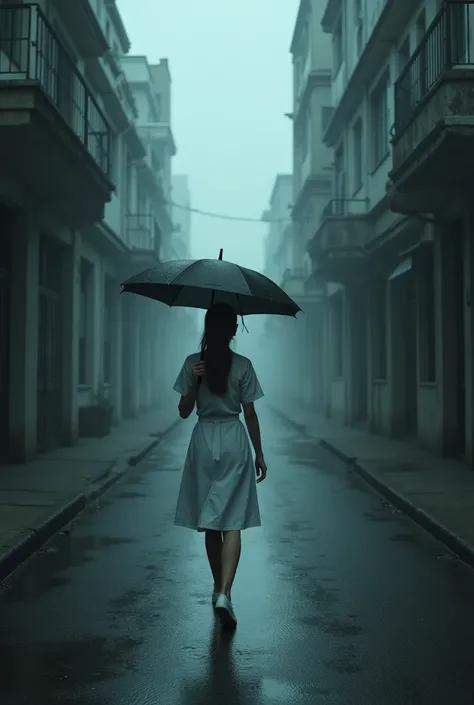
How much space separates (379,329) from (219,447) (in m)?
16.6

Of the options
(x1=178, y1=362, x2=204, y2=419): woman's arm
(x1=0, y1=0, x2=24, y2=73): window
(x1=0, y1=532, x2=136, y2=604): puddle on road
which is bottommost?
(x1=0, y1=532, x2=136, y2=604): puddle on road

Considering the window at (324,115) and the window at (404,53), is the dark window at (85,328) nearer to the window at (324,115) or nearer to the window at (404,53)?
the window at (404,53)

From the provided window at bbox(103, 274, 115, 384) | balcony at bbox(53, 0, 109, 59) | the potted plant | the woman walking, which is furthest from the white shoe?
window at bbox(103, 274, 115, 384)

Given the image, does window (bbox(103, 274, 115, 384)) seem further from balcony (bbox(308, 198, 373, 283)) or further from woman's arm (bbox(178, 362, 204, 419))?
woman's arm (bbox(178, 362, 204, 419))

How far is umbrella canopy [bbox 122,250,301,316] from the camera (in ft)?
17.7

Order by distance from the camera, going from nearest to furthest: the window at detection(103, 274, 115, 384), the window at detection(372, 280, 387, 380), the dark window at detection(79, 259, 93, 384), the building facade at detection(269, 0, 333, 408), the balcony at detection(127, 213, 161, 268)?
the dark window at detection(79, 259, 93, 384), the window at detection(372, 280, 387, 380), the window at detection(103, 274, 115, 384), the balcony at detection(127, 213, 161, 268), the building facade at detection(269, 0, 333, 408)

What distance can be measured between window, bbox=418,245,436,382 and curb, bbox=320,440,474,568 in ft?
10.6

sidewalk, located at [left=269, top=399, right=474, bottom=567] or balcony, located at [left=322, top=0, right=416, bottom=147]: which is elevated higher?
balcony, located at [left=322, top=0, right=416, bottom=147]

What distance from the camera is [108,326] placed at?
82.4ft

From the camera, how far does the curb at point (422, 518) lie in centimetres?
725

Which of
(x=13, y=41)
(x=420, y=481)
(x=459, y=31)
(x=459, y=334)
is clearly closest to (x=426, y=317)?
(x=459, y=334)

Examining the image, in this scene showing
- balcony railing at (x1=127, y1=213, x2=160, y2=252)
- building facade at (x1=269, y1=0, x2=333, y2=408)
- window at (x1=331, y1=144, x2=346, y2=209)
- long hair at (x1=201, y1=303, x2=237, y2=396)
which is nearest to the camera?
long hair at (x1=201, y1=303, x2=237, y2=396)

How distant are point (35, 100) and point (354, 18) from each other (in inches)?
556

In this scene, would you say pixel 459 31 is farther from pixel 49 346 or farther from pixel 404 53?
pixel 49 346
